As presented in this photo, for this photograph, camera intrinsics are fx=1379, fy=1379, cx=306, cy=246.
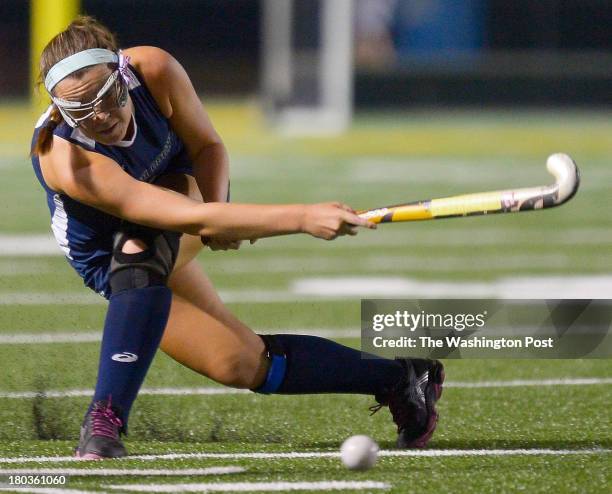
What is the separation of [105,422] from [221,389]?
1329 mm

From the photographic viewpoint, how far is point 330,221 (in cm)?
329

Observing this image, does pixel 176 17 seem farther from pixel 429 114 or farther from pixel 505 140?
pixel 505 140

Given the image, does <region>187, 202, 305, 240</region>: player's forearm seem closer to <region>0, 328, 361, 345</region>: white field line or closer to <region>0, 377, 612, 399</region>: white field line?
<region>0, 377, 612, 399</region>: white field line

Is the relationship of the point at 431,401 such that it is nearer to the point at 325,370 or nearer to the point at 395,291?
the point at 325,370

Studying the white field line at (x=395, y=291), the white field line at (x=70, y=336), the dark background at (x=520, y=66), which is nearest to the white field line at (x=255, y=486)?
the white field line at (x=70, y=336)

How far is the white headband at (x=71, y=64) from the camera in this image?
351 cm

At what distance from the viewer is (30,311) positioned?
6340mm

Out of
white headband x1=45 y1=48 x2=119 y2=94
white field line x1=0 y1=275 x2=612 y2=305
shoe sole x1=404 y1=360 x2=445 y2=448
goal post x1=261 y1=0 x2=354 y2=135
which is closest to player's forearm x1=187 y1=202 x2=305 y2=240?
white headband x1=45 y1=48 x2=119 y2=94

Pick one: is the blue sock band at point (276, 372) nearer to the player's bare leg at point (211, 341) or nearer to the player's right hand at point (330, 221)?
the player's bare leg at point (211, 341)

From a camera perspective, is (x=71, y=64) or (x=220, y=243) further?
(x=220, y=243)

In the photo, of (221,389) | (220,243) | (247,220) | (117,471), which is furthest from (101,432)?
(221,389)

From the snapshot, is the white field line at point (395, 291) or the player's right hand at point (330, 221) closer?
the player's right hand at point (330, 221)

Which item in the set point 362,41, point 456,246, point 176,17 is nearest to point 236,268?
point 456,246

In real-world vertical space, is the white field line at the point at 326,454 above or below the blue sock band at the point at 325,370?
below
